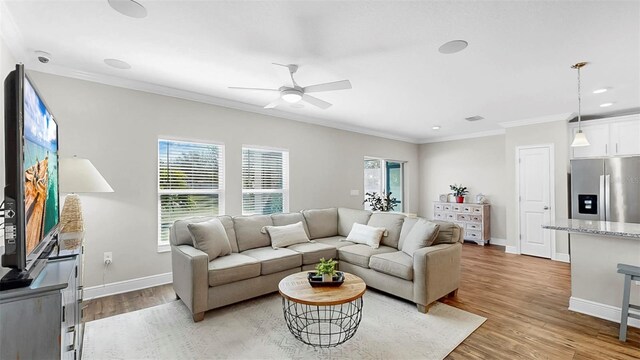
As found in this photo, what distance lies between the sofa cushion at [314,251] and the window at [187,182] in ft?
4.58

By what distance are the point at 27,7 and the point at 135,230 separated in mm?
2377

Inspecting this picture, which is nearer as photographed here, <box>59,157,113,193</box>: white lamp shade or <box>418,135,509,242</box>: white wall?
<box>59,157,113,193</box>: white lamp shade

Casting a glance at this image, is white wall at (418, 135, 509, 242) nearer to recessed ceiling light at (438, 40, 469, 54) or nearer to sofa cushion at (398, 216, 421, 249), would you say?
sofa cushion at (398, 216, 421, 249)

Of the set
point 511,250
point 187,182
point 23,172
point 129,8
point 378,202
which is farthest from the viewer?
point 378,202

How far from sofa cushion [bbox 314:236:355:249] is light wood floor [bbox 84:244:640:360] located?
1.45m

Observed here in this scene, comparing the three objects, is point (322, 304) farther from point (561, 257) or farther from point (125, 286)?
point (561, 257)

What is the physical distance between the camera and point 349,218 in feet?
14.9

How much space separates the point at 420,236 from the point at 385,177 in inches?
160

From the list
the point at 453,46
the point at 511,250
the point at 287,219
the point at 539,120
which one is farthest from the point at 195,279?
the point at 539,120

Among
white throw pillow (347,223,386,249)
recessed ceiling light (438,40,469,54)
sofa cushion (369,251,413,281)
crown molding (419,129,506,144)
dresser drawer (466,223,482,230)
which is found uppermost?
recessed ceiling light (438,40,469,54)

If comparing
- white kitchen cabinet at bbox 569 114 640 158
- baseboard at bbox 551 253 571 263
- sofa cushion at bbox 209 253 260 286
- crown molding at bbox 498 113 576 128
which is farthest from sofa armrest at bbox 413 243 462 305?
white kitchen cabinet at bbox 569 114 640 158

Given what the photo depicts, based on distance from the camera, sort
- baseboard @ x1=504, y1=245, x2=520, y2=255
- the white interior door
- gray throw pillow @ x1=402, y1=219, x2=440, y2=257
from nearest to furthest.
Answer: gray throw pillow @ x1=402, y1=219, x2=440, y2=257
the white interior door
baseboard @ x1=504, y1=245, x2=520, y2=255

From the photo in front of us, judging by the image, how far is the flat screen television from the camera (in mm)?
1147

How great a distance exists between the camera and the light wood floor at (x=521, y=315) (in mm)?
2273
